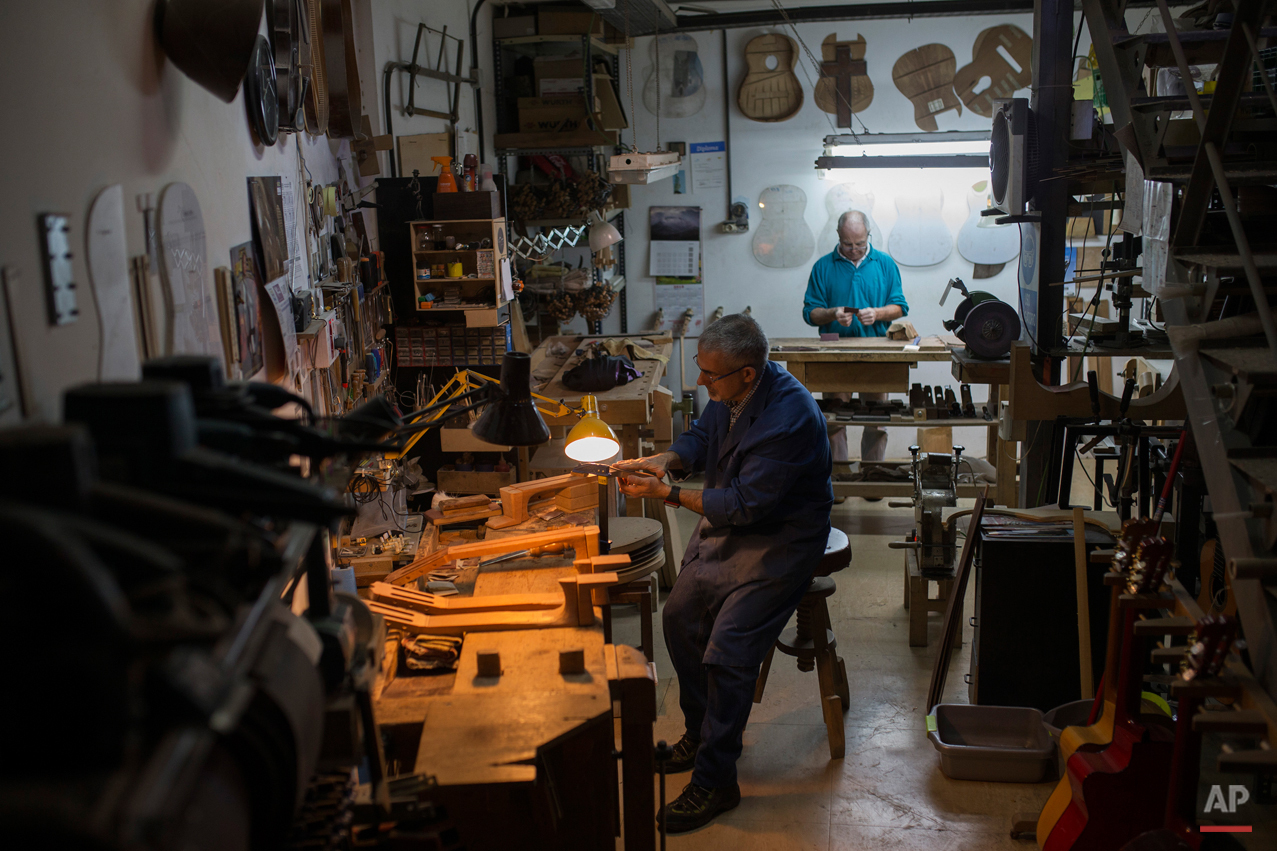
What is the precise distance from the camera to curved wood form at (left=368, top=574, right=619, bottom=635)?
2.48 m

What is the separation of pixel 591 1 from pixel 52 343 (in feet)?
14.0

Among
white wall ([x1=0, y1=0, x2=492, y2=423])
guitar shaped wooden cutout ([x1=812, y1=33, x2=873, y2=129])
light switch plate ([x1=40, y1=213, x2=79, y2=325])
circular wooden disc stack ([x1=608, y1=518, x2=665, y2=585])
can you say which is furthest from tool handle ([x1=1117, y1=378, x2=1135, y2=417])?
guitar shaped wooden cutout ([x1=812, y1=33, x2=873, y2=129])

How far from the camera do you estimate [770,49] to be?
25.0 feet

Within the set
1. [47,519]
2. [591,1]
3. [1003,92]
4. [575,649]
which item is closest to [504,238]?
[591,1]

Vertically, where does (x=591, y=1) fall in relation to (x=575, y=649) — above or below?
above

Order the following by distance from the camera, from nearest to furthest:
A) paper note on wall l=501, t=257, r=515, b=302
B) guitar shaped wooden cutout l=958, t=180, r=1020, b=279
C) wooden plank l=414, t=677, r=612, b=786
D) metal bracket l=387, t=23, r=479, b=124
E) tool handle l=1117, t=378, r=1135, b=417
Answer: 1. wooden plank l=414, t=677, r=612, b=786
2. tool handle l=1117, t=378, r=1135, b=417
3. paper note on wall l=501, t=257, r=515, b=302
4. metal bracket l=387, t=23, r=479, b=124
5. guitar shaped wooden cutout l=958, t=180, r=1020, b=279

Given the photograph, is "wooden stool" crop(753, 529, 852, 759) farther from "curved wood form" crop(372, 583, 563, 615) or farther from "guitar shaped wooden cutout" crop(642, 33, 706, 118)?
"guitar shaped wooden cutout" crop(642, 33, 706, 118)

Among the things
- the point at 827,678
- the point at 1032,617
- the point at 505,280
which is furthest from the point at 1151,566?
the point at 505,280

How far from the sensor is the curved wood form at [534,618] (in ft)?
8.13

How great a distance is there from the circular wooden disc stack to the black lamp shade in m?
1.31

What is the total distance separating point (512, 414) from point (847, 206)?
239 inches

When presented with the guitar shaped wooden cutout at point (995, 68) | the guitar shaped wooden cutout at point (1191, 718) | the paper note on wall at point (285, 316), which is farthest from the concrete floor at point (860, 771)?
the guitar shaped wooden cutout at point (995, 68)

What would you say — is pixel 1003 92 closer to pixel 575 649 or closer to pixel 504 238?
pixel 504 238

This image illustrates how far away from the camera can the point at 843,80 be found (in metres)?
7.57
